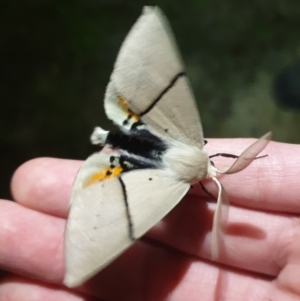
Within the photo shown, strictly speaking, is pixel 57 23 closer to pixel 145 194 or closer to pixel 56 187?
pixel 56 187

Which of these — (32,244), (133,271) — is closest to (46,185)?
(32,244)

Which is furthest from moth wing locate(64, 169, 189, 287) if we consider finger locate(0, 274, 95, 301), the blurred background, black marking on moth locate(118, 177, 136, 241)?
the blurred background

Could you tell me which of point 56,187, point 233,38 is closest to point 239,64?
point 233,38

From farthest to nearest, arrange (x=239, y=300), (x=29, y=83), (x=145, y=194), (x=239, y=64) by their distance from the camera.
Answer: (x=239, y=64)
(x=29, y=83)
(x=239, y=300)
(x=145, y=194)

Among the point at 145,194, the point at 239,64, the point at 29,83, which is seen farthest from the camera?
the point at 239,64

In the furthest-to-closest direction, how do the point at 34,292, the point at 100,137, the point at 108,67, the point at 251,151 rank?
the point at 108,67 < the point at 34,292 < the point at 100,137 < the point at 251,151

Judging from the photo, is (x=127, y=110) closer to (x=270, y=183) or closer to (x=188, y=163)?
(x=188, y=163)
